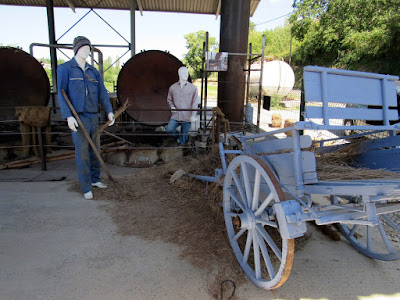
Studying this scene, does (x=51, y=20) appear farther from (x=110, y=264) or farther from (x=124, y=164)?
(x=110, y=264)

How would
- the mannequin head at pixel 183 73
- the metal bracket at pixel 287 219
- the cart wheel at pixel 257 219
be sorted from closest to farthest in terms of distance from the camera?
1. the metal bracket at pixel 287 219
2. the cart wheel at pixel 257 219
3. the mannequin head at pixel 183 73

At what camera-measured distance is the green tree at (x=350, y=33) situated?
Answer: 70.1 ft

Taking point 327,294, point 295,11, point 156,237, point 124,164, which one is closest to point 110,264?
point 156,237

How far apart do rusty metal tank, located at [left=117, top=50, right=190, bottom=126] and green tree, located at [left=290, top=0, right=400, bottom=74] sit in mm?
19456

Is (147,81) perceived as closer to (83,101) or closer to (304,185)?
(83,101)

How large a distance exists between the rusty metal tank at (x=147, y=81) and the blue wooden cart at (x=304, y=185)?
474 cm

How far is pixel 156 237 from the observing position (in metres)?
3.06

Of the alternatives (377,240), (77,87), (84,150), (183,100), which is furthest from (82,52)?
(377,240)

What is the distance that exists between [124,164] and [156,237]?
9.79 feet

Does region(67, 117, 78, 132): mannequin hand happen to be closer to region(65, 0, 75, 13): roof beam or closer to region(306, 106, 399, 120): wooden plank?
region(306, 106, 399, 120): wooden plank

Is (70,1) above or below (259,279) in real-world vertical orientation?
above

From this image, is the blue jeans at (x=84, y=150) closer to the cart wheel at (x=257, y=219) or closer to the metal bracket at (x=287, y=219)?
the cart wheel at (x=257, y=219)

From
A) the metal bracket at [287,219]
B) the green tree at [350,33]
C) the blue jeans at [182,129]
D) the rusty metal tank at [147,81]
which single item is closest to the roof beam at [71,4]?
the rusty metal tank at [147,81]

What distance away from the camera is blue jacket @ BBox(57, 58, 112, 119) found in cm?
371
